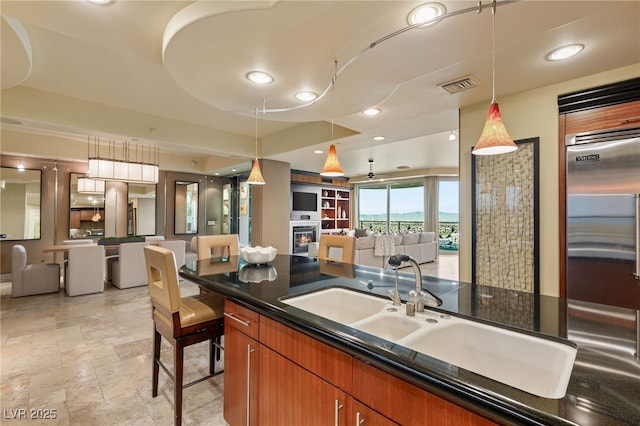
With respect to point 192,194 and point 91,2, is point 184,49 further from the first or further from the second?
point 192,194

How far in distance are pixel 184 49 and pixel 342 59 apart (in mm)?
996

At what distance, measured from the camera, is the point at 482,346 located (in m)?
1.17

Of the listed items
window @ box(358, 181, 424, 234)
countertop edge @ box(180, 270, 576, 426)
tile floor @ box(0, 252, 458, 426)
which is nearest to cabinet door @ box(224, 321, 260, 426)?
tile floor @ box(0, 252, 458, 426)

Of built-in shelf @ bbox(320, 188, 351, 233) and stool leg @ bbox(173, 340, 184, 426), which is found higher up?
built-in shelf @ bbox(320, 188, 351, 233)

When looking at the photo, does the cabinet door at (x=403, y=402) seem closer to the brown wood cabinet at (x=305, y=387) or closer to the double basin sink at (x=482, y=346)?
the brown wood cabinet at (x=305, y=387)

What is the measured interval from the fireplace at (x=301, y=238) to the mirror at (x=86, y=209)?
16.5 ft

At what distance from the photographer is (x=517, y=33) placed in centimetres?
167

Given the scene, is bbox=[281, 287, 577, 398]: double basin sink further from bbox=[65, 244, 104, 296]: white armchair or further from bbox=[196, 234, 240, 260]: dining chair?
bbox=[65, 244, 104, 296]: white armchair

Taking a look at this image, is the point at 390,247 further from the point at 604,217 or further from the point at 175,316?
the point at 175,316

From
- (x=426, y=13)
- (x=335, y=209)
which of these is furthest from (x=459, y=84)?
(x=335, y=209)

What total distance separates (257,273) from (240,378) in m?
0.71

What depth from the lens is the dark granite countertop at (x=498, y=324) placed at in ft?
2.20

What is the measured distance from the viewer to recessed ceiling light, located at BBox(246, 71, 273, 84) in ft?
6.81

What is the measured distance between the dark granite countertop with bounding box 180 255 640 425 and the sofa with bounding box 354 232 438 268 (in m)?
4.36
